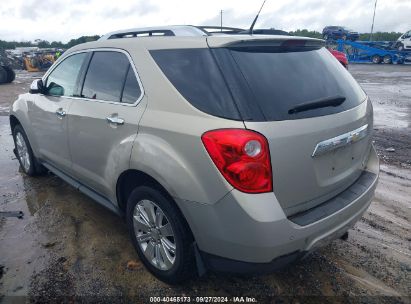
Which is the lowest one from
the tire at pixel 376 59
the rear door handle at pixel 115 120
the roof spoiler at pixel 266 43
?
the tire at pixel 376 59

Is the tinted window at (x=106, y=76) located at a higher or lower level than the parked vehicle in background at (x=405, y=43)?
higher

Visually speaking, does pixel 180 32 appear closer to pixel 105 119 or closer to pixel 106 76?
pixel 106 76

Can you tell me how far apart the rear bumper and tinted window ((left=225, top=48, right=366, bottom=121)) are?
1.84ft

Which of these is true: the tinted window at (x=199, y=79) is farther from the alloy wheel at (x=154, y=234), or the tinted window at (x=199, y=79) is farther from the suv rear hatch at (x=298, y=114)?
the alloy wheel at (x=154, y=234)

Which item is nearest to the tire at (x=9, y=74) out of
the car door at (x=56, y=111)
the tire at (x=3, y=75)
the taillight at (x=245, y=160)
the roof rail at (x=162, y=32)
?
the tire at (x=3, y=75)

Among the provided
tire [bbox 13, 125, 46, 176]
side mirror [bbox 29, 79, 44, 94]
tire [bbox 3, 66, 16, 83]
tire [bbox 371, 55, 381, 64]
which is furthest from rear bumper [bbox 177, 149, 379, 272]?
tire [bbox 371, 55, 381, 64]

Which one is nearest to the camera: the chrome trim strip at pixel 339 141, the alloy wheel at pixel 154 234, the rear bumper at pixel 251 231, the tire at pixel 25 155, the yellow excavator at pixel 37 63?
the rear bumper at pixel 251 231

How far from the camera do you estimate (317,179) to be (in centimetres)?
234

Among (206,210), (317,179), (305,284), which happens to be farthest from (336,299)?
(206,210)

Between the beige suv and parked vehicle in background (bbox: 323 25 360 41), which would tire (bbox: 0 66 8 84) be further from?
parked vehicle in background (bbox: 323 25 360 41)

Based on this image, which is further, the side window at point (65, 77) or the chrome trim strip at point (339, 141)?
the side window at point (65, 77)

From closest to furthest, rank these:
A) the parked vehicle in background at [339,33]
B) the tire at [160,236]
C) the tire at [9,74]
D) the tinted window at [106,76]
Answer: the tire at [160,236]
the tinted window at [106,76]
the tire at [9,74]
the parked vehicle in background at [339,33]

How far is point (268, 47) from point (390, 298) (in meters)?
2.06

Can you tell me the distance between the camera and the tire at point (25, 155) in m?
4.78
